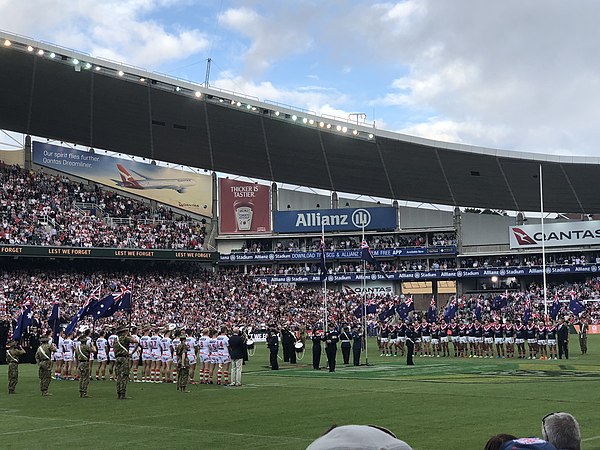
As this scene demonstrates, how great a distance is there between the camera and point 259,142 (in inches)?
2498

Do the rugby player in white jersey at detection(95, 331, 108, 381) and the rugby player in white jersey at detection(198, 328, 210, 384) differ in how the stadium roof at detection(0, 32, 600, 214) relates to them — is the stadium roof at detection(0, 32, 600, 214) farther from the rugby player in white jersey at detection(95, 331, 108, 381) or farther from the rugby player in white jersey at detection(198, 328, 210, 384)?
the rugby player in white jersey at detection(198, 328, 210, 384)

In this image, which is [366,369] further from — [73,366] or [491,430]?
[491,430]

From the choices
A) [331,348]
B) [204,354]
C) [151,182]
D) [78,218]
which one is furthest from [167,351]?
[151,182]

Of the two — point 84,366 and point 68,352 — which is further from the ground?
point 68,352

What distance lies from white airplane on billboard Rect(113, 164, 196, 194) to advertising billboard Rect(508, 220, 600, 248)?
27270 mm

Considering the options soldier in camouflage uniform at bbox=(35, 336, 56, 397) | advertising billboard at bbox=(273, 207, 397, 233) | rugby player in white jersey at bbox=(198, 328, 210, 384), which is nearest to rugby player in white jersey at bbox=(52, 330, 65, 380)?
soldier in camouflage uniform at bbox=(35, 336, 56, 397)

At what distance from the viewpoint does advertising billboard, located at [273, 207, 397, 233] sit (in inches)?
2717

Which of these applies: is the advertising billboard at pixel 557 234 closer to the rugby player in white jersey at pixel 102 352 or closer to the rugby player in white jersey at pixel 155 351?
the rugby player in white jersey at pixel 102 352

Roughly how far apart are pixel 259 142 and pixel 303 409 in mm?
46613

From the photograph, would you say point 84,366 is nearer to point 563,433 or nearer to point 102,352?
point 102,352

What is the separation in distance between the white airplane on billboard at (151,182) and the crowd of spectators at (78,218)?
4.22 feet

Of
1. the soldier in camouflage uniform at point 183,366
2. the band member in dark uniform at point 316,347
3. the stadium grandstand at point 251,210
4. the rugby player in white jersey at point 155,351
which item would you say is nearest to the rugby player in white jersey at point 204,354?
the rugby player in white jersey at point 155,351

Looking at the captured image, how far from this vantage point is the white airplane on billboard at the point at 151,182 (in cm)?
6606

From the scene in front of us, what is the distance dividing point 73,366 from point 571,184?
45.4 m
